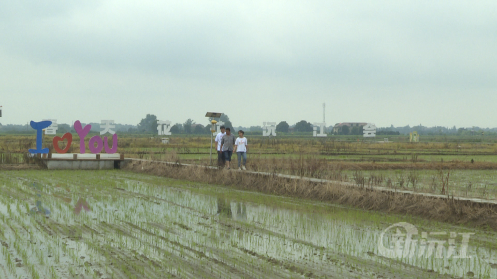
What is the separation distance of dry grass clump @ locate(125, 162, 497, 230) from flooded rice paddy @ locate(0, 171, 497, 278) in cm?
46

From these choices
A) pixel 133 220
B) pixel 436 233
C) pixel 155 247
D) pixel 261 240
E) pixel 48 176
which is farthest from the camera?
pixel 48 176

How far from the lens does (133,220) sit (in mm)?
8125

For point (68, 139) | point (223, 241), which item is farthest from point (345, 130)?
point (223, 241)

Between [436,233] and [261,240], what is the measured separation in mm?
2752

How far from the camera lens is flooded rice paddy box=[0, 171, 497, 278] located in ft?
17.0

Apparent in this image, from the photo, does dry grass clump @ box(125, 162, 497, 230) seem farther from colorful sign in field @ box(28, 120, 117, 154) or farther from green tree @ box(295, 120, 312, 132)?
green tree @ box(295, 120, 312, 132)

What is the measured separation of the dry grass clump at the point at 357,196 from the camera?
26.4 feet

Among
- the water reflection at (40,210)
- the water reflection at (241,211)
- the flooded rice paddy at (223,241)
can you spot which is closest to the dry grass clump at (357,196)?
the flooded rice paddy at (223,241)

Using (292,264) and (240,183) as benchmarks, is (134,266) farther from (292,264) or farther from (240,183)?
(240,183)

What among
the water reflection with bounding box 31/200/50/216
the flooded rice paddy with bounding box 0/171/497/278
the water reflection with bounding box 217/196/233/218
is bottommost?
the water reflection with bounding box 217/196/233/218

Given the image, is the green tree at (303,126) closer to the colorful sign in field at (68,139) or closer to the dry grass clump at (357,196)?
the colorful sign in field at (68,139)

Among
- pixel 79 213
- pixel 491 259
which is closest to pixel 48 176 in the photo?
pixel 79 213

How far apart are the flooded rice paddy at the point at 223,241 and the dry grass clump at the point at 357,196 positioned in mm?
462

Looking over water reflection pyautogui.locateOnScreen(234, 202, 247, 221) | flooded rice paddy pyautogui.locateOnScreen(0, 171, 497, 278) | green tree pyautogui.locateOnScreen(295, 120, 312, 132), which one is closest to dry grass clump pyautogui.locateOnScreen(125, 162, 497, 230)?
flooded rice paddy pyautogui.locateOnScreen(0, 171, 497, 278)
